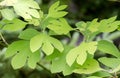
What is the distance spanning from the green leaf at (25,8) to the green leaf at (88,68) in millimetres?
188

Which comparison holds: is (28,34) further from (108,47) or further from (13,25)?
(108,47)

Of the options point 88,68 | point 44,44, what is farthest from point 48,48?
point 88,68

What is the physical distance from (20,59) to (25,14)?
153 millimetres

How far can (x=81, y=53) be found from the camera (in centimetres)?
81

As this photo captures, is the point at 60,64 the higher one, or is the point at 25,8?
the point at 25,8

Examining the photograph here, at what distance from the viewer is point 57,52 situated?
0.89 metres

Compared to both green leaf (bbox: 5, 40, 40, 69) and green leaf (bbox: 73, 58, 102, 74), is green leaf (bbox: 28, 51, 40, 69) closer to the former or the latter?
green leaf (bbox: 5, 40, 40, 69)

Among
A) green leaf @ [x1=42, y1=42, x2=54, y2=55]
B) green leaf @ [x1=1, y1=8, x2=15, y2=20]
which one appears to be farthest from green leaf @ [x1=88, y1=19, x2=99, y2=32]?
green leaf @ [x1=1, y1=8, x2=15, y2=20]

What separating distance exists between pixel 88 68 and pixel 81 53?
0.05 m

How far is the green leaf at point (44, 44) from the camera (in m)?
0.83

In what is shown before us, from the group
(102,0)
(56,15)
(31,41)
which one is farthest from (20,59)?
(102,0)

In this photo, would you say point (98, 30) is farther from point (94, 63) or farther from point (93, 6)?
point (93, 6)

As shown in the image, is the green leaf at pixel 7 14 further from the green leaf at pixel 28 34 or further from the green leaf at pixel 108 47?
the green leaf at pixel 108 47

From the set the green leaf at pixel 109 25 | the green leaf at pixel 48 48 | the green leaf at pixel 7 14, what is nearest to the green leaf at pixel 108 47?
the green leaf at pixel 109 25
